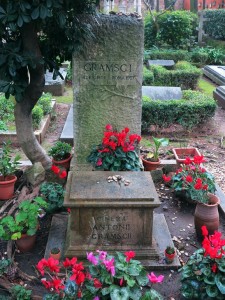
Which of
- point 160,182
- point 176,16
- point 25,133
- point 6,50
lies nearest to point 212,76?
point 176,16

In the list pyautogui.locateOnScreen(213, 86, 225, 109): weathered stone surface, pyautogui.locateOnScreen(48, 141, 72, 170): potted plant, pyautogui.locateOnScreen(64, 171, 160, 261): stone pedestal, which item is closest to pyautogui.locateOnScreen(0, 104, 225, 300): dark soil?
pyautogui.locateOnScreen(64, 171, 160, 261): stone pedestal

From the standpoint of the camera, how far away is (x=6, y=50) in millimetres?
3871

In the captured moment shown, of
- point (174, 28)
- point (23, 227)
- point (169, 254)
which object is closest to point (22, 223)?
point (23, 227)

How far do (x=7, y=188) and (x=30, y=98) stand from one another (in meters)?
1.13

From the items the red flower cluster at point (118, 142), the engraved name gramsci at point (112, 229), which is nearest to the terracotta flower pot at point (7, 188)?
the red flower cluster at point (118, 142)

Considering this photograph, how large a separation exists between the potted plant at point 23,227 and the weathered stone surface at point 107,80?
57.6 inches

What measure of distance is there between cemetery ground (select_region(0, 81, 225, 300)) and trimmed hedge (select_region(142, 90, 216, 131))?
0.77ft

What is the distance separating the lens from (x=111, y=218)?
360cm

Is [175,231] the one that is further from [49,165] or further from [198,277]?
[49,165]

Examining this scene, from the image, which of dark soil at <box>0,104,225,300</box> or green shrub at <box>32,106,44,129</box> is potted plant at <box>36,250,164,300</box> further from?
green shrub at <box>32,106,44,129</box>

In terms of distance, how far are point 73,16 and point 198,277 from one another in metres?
2.89

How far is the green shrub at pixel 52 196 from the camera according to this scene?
448cm

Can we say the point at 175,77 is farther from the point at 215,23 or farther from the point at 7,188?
the point at 215,23

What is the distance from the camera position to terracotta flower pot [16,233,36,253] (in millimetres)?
3865
